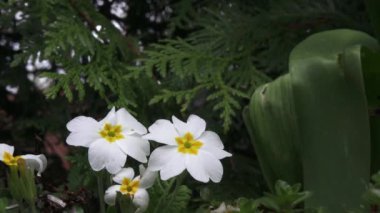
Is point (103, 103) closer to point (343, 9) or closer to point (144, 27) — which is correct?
point (144, 27)

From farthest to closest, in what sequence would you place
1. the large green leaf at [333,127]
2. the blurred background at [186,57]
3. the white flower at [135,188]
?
the blurred background at [186,57] → the large green leaf at [333,127] → the white flower at [135,188]

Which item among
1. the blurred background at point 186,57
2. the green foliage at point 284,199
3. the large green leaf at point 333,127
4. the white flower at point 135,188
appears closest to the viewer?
the green foliage at point 284,199

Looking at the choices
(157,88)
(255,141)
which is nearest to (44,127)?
(157,88)

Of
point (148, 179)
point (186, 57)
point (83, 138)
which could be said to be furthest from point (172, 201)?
point (186, 57)

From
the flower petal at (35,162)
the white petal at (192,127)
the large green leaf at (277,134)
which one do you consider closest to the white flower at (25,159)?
the flower petal at (35,162)

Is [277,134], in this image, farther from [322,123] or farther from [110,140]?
[110,140]

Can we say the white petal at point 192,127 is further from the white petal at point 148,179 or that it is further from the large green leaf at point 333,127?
the large green leaf at point 333,127

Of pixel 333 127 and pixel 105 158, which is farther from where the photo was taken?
pixel 333 127
